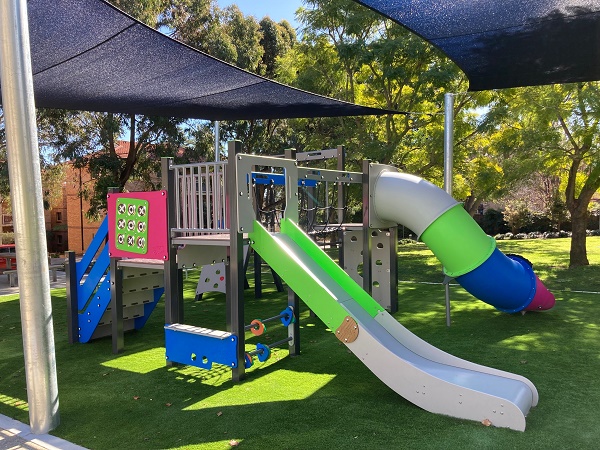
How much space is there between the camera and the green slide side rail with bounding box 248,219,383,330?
13.6 feet

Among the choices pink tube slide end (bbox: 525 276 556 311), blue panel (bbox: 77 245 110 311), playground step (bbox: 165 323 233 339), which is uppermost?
blue panel (bbox: 77 245 110 311)

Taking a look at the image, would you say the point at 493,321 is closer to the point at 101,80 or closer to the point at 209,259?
the point at 209,259

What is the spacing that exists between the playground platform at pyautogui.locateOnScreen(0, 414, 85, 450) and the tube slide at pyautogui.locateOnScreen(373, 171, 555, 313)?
13.0 feet

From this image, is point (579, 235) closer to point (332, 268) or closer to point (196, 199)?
point (332, 268)

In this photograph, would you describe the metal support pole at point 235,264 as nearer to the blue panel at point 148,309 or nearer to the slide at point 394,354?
the slide at point 394,354

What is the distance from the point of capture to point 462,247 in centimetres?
550

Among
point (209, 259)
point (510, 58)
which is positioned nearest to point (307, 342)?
point (209, 259)

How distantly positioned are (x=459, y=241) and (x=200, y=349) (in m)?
2.91

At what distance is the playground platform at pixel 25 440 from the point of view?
10.8 ft

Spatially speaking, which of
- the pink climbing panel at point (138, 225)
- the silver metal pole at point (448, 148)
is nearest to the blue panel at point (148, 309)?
the pink climbing panel at point (138, 225)

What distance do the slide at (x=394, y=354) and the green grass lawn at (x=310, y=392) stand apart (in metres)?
0.12

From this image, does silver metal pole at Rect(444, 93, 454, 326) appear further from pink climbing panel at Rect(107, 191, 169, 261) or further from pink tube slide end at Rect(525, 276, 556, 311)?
pink climbing panel at Rect(107, 191, 169, 261)

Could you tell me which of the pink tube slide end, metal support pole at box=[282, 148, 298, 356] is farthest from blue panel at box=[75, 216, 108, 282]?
the pink tube slide end

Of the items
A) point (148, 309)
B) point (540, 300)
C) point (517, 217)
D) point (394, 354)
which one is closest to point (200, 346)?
point (394, 354)
